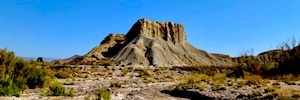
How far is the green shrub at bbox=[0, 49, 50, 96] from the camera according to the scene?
18203 mm

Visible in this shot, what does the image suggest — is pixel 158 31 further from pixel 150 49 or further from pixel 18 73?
pixel 18 73

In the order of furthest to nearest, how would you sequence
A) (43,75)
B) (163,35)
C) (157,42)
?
(163,35) → (157,42) → (43,75)

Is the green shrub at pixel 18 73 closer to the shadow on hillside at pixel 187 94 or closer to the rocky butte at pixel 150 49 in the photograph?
the shadow on hillside at pixel 187 94

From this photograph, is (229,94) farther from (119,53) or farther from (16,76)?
(119,53)

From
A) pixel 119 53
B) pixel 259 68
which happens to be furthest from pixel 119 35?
pixel 259 68

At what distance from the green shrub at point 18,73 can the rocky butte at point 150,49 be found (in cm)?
6958

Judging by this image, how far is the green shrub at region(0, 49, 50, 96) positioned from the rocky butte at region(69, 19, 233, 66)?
69.6m

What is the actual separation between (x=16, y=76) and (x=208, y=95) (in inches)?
403

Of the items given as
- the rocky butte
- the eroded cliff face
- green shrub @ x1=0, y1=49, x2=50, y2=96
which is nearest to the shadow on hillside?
green shrub @ x1=0, y1=49, x2=50, y2=96

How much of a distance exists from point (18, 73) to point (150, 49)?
85023 mm

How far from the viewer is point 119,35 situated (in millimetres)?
126688

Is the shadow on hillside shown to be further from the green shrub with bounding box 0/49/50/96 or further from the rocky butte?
the rocky butte

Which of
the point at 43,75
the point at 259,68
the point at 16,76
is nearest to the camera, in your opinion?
the point at 16,76

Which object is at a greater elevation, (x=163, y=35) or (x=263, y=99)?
(x=163, y=35)
